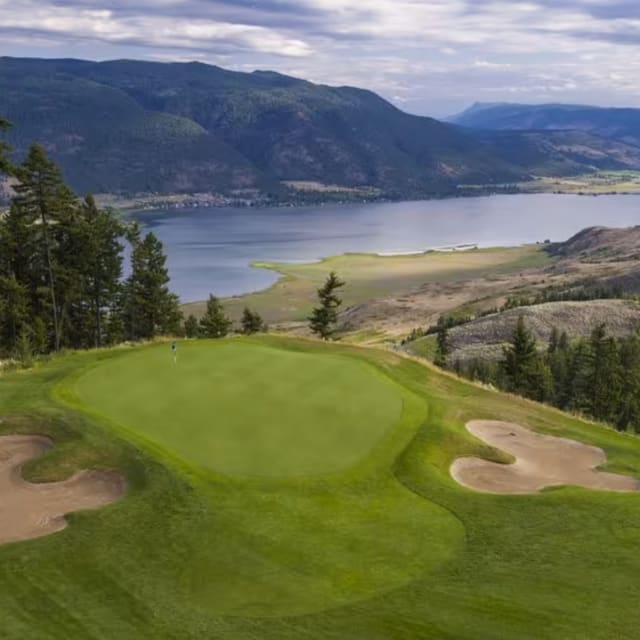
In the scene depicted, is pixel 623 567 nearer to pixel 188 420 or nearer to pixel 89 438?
pixel 188 420

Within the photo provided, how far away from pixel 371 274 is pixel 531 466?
5445 inches

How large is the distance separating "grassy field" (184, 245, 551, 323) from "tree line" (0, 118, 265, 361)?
49629 millimetres

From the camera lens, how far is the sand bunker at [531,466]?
20.0 m

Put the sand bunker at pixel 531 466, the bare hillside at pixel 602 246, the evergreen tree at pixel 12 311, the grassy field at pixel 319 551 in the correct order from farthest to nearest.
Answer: the bare hillside at pixel 602 246 → the evergreen tree at pixel 12 311 → the sand bunker at pixel 531 466 → the grassy field at pixel 319 551

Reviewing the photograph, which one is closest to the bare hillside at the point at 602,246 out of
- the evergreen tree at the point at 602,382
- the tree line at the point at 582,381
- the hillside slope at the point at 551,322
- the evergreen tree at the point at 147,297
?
the hillside slope at the point at 551,322

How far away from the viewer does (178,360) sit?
27484 millimetres

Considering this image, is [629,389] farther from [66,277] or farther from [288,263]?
[288,263]

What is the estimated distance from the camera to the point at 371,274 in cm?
15925

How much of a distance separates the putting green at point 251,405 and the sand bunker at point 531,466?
2852 mm

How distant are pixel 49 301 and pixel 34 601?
138ft

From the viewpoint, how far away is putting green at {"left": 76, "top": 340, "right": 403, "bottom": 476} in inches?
761

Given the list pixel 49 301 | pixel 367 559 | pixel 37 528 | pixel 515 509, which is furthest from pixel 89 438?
pixel 49 301

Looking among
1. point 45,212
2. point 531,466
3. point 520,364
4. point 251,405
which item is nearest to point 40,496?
point 251,405

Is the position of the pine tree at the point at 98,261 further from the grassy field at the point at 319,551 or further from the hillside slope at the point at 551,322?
the hillside slope at the point at 551,322
